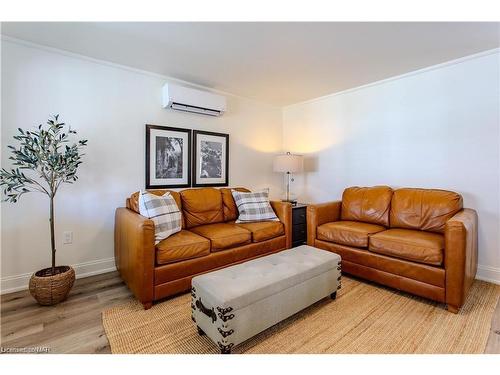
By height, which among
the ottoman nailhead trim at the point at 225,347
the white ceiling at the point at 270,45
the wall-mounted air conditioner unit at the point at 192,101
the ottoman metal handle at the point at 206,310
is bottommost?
the ottoman nailhead trim at the point at 225,347

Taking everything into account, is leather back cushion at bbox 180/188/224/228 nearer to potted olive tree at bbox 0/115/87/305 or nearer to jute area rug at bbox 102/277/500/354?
jute area rug at bbox 102/277/500/354

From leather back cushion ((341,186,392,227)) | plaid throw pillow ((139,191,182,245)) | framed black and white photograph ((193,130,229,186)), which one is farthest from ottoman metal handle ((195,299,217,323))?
leather back cushion ((341,186,392,227))

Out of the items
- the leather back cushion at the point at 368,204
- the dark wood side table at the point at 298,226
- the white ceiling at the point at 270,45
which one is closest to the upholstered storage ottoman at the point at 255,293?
the leather back cushion at the point at 368,204

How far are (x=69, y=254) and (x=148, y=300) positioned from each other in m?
1.15

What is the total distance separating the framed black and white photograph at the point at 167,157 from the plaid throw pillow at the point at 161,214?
0.66 m

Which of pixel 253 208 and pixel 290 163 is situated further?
pixel 290 163

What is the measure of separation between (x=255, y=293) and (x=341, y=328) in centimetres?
70

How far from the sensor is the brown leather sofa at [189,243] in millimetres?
1909

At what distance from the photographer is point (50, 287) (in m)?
1.88

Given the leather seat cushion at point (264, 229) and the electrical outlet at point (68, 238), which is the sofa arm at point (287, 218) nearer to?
the leather seat cushion at point (264, 229)

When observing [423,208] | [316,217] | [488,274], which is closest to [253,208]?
[316,217]

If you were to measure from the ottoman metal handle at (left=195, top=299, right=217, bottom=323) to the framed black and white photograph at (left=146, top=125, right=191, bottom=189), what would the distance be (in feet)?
5.69

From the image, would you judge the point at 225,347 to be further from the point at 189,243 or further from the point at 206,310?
the point at 189,243
